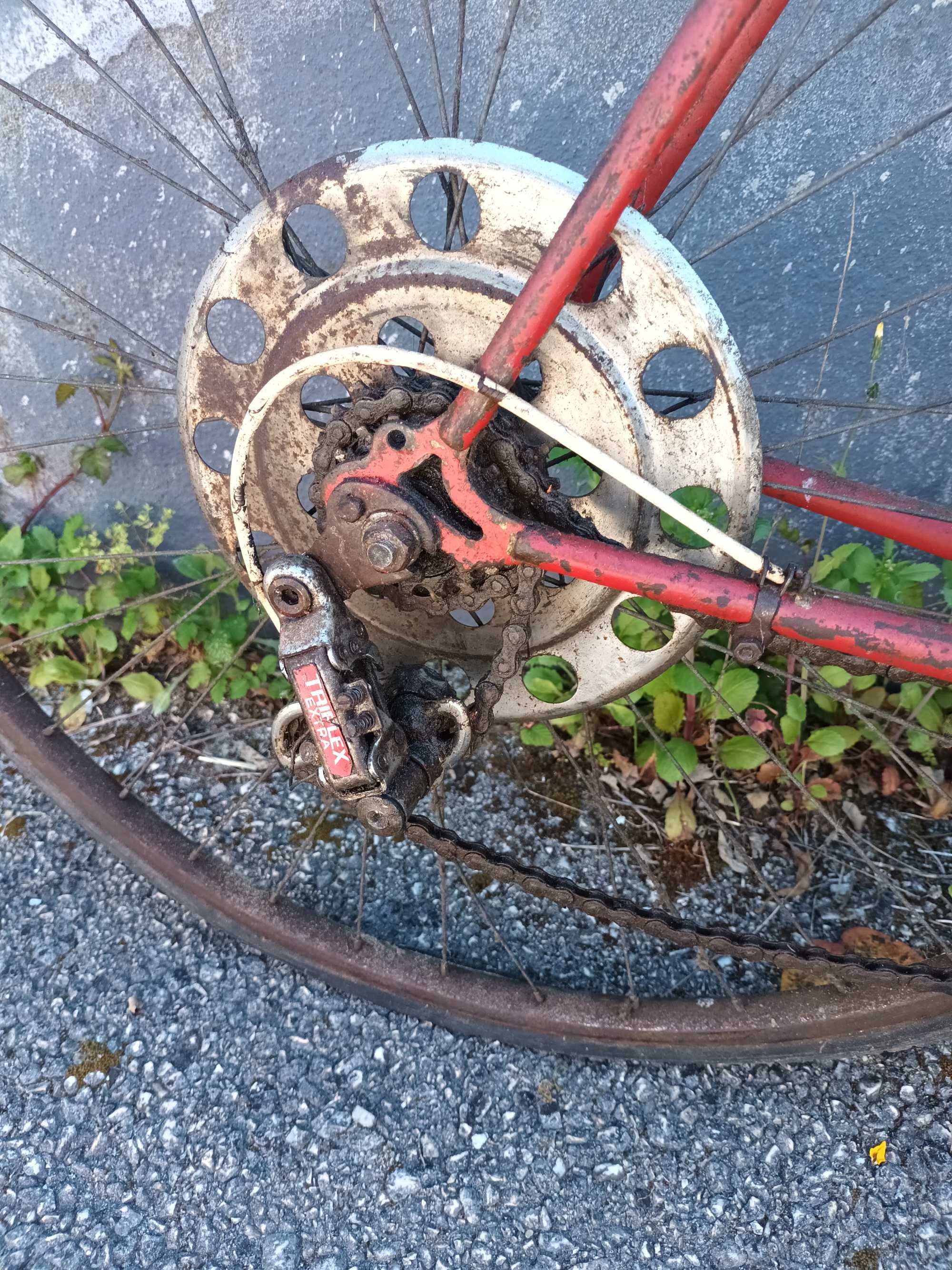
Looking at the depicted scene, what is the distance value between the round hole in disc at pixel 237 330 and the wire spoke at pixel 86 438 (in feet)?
0.70

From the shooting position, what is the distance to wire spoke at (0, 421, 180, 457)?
210cm

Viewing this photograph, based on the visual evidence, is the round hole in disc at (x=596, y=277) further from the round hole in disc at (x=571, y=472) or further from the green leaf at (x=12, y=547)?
the green leaf at (x=12, y=547)

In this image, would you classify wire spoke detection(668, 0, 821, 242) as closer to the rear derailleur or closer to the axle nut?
the axle nut

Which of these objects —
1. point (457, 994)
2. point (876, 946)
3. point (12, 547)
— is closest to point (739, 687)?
point (876, 946)

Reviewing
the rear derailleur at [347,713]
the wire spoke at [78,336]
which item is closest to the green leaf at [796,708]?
the rear derailleur at [347,713]

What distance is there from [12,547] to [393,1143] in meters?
1.57

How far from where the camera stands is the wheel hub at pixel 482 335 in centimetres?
118

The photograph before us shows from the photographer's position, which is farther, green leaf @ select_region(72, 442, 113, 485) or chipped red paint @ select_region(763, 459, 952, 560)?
green leaf @ select_region(72, 442, 113, 485)

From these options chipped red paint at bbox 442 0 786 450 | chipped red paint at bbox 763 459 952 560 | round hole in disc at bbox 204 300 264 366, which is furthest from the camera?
round hole in disc at bbox 204 300 264 366

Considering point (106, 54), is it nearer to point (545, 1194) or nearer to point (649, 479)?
point (649, 479)

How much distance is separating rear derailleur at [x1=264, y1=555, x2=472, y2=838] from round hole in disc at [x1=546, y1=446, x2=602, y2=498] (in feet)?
1.24

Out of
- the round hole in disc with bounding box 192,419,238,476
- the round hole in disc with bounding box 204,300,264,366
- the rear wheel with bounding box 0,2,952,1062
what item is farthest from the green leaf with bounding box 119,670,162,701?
the round hole in disc with bounding box 204,300,264,366

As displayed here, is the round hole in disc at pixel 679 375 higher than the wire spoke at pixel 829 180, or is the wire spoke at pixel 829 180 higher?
the wire spoke at pixel 829 180

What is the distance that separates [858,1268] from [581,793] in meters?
0.95
